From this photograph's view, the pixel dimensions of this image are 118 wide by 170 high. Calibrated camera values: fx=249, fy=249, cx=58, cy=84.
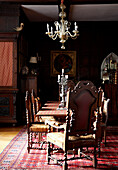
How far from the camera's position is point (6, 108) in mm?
7207

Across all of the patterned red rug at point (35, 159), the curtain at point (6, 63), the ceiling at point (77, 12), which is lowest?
the patterned red rug at point (35, 159)

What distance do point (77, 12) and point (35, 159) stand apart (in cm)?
589

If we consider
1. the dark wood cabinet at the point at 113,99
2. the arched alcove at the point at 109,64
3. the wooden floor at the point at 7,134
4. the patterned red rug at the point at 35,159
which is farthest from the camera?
the arched alcove at the point at 109,64

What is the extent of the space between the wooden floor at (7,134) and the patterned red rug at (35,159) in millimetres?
148

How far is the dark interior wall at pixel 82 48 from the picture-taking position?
31.5 feet

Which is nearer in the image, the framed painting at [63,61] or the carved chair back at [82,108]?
the carved chair back at [82,108]

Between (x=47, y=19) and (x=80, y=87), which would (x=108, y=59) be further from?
(x=80, y=87)

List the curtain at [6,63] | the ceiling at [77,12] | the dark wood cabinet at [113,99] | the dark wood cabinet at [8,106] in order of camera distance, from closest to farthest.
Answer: the dark wood cabinet at [8,106] < the curtain at [6,63] < the dark wood cabinet at [113,99] < the ceiling at [77,12]

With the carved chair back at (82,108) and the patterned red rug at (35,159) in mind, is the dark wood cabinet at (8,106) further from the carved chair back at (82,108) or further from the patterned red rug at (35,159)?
Answer: the carved chair back at (82,108)

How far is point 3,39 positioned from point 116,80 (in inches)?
149

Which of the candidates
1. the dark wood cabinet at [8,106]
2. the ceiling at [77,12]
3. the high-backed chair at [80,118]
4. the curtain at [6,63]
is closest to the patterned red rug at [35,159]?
the high-backed chair at [80,118]

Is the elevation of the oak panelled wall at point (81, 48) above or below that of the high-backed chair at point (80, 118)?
above

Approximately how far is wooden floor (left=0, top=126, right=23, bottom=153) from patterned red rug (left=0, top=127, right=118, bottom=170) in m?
0.15

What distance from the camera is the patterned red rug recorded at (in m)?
3.61
